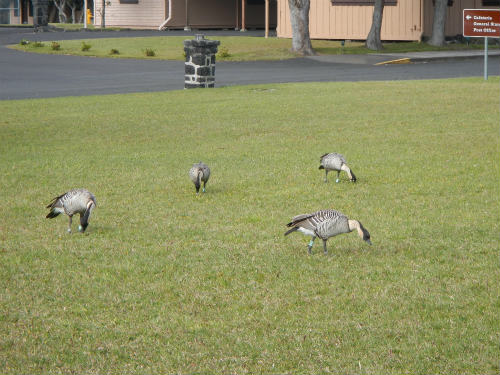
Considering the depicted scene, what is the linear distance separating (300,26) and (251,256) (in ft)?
100

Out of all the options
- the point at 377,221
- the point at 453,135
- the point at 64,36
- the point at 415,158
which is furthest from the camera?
the point at 64,36

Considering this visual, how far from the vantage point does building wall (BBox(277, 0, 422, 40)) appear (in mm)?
42188

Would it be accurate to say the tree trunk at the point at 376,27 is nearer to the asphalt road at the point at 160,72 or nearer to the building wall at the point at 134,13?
the asphalt road at the point at 160,72

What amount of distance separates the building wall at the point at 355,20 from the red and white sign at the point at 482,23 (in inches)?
651

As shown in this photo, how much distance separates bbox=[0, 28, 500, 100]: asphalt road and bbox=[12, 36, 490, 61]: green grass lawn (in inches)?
73.8

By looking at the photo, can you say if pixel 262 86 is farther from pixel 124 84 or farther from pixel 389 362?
pixel 389 362

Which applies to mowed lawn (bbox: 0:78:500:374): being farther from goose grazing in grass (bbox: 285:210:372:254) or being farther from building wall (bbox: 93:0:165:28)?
building wall (bbox: 93:0:165:28)

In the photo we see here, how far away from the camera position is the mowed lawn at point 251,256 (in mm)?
5906

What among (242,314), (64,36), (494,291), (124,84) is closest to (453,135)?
(494,291)

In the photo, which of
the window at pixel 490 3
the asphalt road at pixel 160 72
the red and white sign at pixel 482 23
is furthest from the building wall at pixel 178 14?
the red and white sign at pixel 482 23

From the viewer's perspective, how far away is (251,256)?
8.19 m

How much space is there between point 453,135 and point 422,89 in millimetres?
7427

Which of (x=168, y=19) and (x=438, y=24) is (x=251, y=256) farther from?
(x=168, y=19)

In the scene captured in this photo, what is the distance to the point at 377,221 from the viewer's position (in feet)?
31.3
